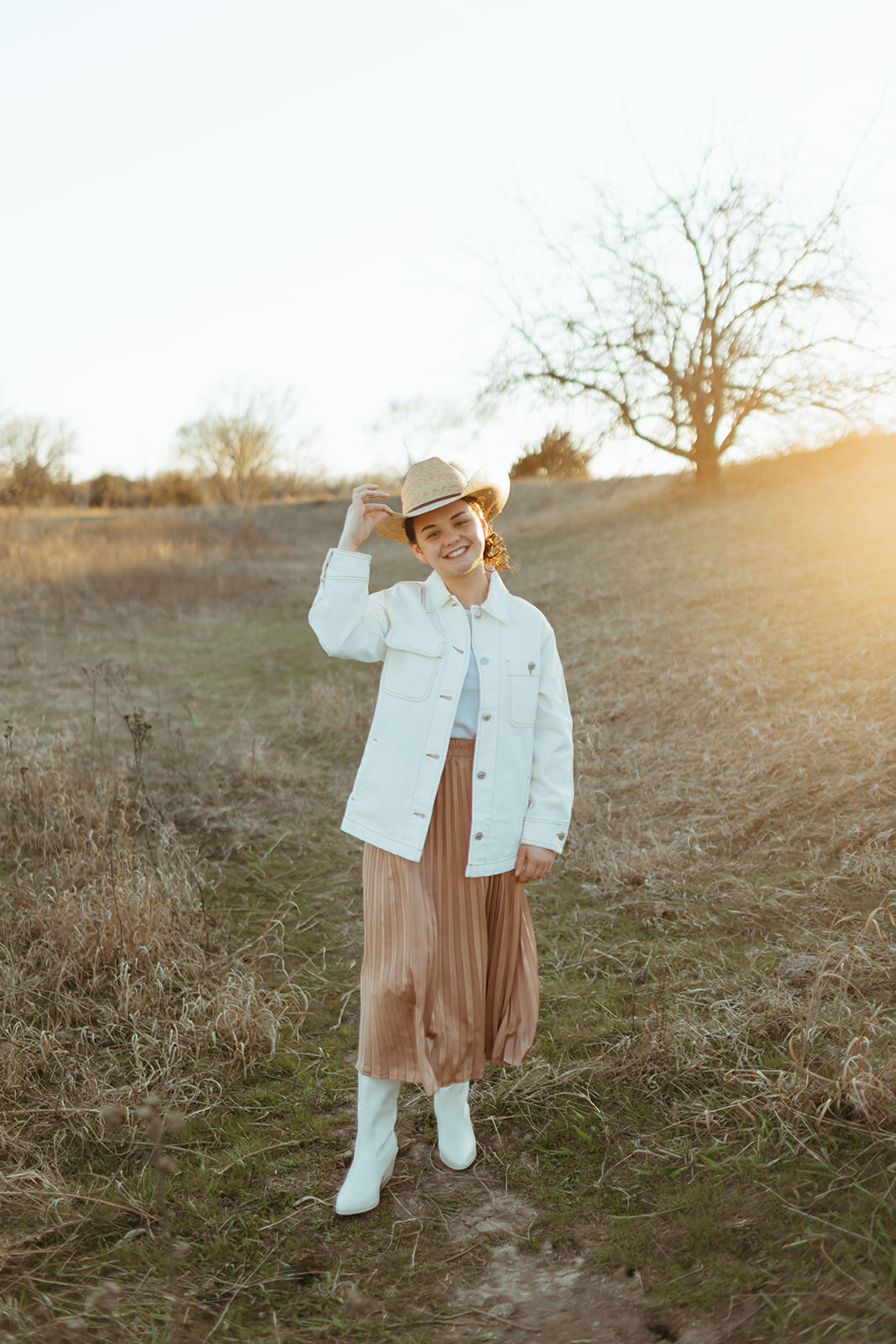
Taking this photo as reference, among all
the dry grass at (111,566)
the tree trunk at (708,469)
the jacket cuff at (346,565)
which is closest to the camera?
the jacket cuff at (346,565)

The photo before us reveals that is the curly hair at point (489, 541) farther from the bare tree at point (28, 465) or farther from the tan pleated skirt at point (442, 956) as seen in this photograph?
the bare tree at point (28, 465)

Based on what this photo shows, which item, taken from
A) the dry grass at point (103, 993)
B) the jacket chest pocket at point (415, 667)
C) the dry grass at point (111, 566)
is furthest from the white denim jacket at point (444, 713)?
the dry grass at point (111, 566)

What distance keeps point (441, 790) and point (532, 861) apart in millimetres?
296

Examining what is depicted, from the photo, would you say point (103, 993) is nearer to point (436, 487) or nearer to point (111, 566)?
point (436, 487)

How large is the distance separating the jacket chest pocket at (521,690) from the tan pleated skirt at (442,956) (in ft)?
0.45

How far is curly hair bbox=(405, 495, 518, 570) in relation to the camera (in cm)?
242

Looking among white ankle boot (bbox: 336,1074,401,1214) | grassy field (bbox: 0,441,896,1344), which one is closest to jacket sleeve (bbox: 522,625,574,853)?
white ankle boot (bbox: 336,1074,401,1214)

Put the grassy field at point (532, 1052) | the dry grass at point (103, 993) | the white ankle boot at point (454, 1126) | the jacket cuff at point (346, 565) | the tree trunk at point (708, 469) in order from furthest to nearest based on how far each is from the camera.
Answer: the tree trunk at point (708, 469) < the dry grass at point (103, 993) < the white ankle boot at point (454, 1126) < the jacket cuff at point (346, 565) < the grassy field at point (532, 1052)

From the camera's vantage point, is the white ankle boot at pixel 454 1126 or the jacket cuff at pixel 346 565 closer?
the jacket cuff at pixel 346 565

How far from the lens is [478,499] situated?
2439 millimetres

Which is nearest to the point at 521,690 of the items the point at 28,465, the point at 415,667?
the point at 415,667

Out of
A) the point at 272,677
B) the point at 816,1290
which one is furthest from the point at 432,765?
the point at 272,677

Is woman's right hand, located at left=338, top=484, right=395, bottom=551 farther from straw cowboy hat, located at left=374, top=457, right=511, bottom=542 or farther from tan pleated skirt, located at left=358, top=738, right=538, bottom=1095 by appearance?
tan pleated skirt, located at left=358, top=738, right=538, bottom=1095

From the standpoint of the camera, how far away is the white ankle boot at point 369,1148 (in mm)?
2361
